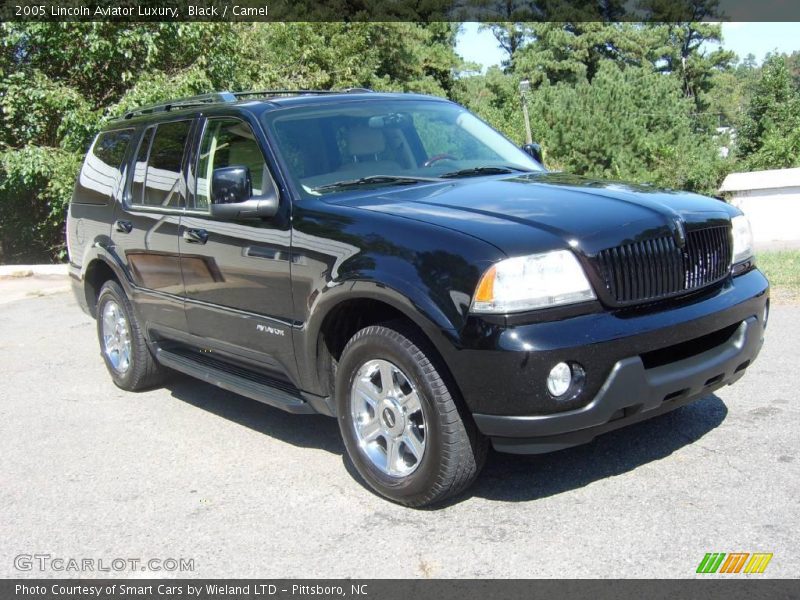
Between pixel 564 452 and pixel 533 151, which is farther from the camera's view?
pixel 533 151

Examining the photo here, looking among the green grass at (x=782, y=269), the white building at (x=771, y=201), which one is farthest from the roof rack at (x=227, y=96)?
the white building at (x=771, y=201)

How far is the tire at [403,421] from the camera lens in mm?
3887

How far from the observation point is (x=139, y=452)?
5.35 m

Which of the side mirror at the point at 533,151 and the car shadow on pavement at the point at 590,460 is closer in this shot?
the car shadow on pavement at the point at 590,460

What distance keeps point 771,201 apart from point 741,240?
13338 mm

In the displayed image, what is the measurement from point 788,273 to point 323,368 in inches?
249

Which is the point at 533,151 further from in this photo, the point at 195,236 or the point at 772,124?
the point at 772,124

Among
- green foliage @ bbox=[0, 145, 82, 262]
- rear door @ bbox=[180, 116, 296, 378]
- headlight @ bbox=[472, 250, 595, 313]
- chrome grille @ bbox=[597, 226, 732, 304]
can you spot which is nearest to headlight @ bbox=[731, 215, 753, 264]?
chrome grille @ bbox=[597, 226, 732, 304]

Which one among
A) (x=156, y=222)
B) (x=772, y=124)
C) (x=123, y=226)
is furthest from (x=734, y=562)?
(x=772, y=124)

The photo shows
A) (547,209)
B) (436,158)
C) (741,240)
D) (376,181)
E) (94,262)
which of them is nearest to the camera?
(547,209)

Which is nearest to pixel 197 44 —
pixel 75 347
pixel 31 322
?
pixel 31 322

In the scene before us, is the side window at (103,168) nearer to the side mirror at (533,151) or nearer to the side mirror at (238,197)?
the side mirror at (238,197)

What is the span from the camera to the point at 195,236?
17.5 feet

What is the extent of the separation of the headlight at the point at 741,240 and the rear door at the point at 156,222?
3.22m
